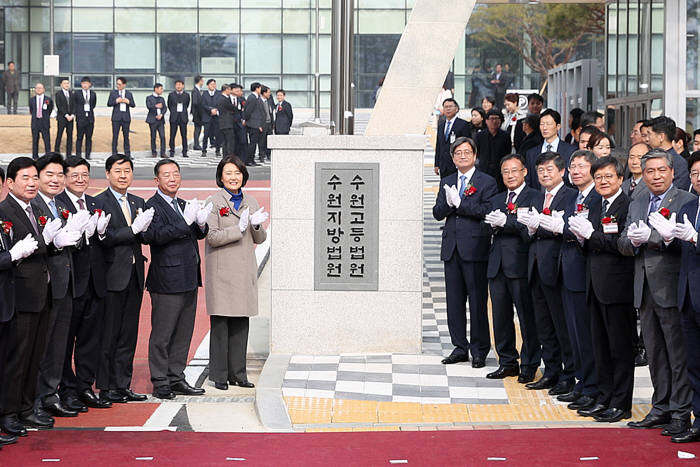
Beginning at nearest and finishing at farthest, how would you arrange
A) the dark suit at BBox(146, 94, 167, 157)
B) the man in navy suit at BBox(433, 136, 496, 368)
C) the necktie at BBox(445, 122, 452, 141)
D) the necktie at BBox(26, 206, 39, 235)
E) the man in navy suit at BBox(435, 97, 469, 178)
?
the necktie at BBox(26, 206, 39, 235)
the man in navy suit at BBox(433, 136, 496, 368)
the man in navy suit at BBox(435, 97, 469, 178)
the necktie at BBox(445, 122, 452, 141)
the dark suit at BBox(146, 94, 167, 157)

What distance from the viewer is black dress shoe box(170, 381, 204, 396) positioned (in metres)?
9.45

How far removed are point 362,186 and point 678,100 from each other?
6599mm

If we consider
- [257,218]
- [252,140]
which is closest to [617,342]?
[257,218]

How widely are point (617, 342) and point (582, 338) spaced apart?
1.28ft

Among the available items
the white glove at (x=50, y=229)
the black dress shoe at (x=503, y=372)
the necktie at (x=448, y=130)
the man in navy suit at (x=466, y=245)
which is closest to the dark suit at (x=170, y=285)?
the white glove at (x=50, y=229)

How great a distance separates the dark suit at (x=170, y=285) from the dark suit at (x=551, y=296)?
8.80 feet

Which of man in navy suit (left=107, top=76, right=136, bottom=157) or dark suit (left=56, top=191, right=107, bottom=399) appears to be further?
man in navy suit (left=107, top=76, right=136, bottom=157)

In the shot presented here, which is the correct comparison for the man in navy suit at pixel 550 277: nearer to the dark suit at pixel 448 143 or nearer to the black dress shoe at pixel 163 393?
the black dress shoe at pixel 163 393

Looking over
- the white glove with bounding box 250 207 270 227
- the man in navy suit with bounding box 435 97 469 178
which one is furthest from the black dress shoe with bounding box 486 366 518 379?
the man in navy suit with bounding box 435 97 469 178

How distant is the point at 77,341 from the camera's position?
902 centimetres

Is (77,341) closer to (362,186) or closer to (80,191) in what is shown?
(80,191)

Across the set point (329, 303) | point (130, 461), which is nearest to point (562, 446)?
point (130, 461)

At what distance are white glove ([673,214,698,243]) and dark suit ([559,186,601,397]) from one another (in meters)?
1.09

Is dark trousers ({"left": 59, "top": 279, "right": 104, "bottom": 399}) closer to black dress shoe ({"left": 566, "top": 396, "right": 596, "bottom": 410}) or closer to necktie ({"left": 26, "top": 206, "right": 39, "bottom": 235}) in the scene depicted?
necktie ({"left": 26, "top": 206, "right": 39, "bottom": 235})
